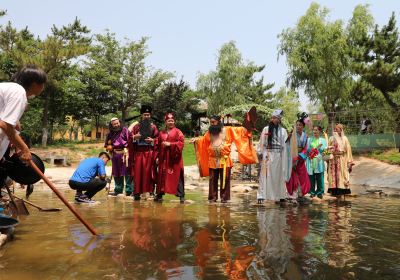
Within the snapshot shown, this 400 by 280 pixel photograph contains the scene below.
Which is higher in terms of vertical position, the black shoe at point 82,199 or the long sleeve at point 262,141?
the long sleeve at point 262,141

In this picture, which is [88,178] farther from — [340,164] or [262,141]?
[340,164]

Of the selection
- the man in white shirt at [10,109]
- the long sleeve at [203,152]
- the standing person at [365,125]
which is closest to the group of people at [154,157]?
the long sleeve at [203,152]

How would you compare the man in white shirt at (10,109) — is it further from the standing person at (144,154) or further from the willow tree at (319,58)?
the willow tree at (319,58)

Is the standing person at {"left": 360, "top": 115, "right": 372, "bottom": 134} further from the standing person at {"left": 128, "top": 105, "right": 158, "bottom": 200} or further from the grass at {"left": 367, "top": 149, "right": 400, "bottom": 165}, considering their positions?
the standing person at {"left": 128, "top": 105, "right": 158, "bottom": 200}

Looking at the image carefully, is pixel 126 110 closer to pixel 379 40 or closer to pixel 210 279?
pixel 379 40

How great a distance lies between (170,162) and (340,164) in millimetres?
4000

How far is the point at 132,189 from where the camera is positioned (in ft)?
29.0

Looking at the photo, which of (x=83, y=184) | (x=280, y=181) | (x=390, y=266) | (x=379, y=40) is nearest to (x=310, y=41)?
(x=379, y=40)

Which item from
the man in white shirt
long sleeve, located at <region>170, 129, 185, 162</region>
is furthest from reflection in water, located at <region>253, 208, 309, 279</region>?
the man in white shirt

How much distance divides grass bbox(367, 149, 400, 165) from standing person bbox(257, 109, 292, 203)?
10837mm

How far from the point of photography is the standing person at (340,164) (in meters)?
9.46

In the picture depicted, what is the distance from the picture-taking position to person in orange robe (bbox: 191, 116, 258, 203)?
7.98 m

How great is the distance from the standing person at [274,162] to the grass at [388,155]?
1084 centimetres

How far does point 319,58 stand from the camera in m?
28.2
